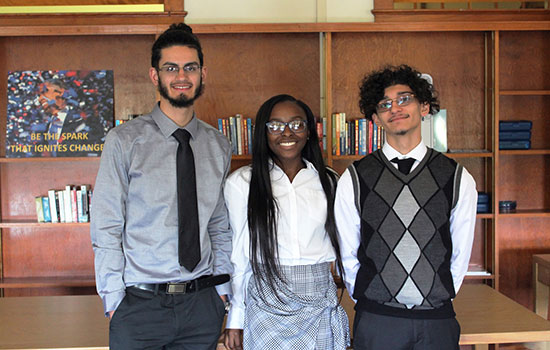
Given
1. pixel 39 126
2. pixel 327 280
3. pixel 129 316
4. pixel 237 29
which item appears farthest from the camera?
pixel 39 126

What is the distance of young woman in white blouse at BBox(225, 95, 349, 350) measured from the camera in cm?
192

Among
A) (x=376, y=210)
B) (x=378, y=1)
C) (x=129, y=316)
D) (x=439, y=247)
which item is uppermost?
(x=378, y=1)

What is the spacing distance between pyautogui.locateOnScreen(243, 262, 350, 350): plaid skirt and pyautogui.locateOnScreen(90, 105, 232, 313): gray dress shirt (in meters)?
0.17

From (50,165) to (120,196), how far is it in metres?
2.42

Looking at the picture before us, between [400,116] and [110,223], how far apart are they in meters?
1.11

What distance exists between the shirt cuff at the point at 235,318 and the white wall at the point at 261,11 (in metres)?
2.45

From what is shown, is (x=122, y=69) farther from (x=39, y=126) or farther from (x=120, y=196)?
(x=120, y=196)

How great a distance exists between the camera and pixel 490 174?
3.87 m

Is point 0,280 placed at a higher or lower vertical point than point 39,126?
lower

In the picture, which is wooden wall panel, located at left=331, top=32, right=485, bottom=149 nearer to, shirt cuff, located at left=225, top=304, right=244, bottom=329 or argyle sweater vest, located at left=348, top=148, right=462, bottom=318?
argyle sweater vest, located at left=348, top=148, right=462, bottom=318

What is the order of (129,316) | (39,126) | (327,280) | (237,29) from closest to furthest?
(129,316)
(327,280)
(237,29)
(39,126)

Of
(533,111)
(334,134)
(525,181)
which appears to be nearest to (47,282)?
(334,134)

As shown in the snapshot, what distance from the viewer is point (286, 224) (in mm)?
2008

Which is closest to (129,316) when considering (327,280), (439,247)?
(327,280)
